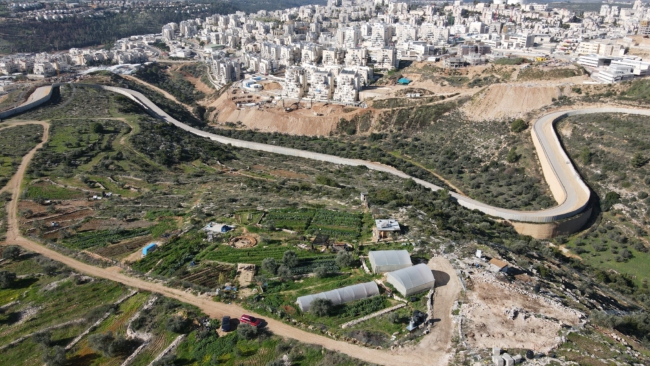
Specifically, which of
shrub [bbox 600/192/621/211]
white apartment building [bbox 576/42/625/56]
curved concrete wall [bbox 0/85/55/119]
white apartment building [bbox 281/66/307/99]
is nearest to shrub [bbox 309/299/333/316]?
shrub [bbox 600/192/621/211]

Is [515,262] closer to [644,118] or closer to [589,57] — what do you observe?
[644,118]

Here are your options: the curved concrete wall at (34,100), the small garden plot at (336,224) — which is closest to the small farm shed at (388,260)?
the small garden plot at (336,224)

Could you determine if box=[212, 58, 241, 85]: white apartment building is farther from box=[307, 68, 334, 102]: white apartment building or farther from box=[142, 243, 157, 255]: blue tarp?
box=[142, 243, 157, 255]: blue tarp

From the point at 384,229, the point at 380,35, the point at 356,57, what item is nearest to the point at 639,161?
the point at 384,229

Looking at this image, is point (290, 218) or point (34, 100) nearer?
point (290, 218)

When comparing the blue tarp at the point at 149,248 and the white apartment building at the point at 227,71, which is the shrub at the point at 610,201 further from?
the white apartment building at the point at 227,71

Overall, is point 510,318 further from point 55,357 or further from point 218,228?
point 55,357
